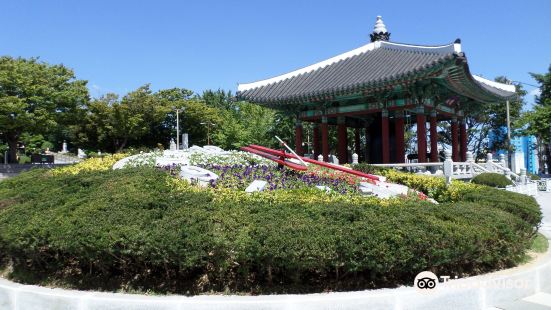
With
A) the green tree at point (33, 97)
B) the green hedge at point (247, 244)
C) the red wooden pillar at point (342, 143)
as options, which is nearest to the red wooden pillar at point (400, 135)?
the red wooden pillar at point (342, 143)

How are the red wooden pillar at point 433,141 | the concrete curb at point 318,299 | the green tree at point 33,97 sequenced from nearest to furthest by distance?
the concrete curb at point 318,299, the red wooden pillar at point 433,141, the green tree at point 33,97

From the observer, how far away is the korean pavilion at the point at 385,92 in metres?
15.4

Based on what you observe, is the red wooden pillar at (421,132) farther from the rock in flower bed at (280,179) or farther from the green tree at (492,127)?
the green tree at (492,127)

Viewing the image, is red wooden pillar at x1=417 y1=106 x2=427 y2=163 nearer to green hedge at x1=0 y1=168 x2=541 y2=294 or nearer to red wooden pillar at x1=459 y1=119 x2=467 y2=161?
red wooden pillar at x1=459 y1=119 x2=467 y2=161

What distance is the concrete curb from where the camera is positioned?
13.1 ft

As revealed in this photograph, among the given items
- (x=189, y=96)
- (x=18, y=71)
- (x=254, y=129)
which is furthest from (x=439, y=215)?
(x=189, y=96)

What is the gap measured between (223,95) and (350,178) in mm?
48550

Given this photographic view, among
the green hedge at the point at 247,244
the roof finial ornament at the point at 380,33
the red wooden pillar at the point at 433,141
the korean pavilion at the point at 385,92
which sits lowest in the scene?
the green hedge at the point at 247,244

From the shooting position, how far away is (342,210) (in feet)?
16.9

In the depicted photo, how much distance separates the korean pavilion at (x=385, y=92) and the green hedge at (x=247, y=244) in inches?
384

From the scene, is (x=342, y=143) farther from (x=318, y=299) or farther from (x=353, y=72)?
(x=318, y=299)

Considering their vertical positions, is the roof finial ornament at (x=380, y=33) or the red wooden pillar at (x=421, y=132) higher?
the roof finial ornament at (x=380, y=33)

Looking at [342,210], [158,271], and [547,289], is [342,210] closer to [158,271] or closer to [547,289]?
[158,271]

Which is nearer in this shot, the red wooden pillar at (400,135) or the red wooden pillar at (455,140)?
the red wooden pillar at (400,135)
